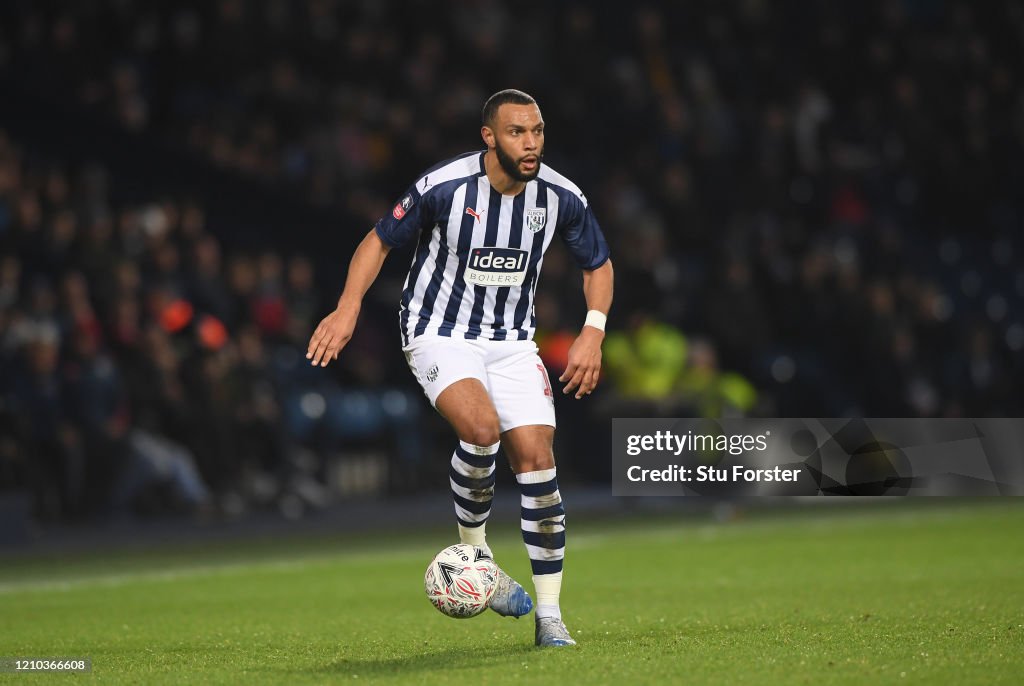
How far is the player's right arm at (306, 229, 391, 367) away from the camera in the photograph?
6.04 m

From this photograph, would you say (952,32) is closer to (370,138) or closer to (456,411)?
(370,138)

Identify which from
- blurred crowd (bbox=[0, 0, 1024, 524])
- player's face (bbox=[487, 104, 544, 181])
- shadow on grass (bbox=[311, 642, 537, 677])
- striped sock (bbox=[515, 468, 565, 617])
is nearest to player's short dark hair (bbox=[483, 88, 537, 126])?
player's face (bbox=[487, 104, 544, 181])

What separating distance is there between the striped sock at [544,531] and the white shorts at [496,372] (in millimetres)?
251

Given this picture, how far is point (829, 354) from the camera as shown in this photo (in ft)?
59.1

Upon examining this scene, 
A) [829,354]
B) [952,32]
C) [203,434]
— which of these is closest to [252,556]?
[203,434]

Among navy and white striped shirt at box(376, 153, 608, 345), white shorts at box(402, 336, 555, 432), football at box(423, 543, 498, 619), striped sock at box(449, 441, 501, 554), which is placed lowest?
football at box(423, 543, 498, 619)

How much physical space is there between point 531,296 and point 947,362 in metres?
12.5

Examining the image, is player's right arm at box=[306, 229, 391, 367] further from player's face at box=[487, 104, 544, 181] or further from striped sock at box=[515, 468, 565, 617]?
striped sock at box=[515, 468, 565, 617]

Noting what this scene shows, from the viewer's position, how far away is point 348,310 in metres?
6.16

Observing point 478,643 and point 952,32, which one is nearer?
point 478,643

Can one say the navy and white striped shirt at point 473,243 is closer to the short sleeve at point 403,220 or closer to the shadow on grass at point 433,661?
the short sleeve at point 403,220

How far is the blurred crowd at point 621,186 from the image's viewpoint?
13.9 m
